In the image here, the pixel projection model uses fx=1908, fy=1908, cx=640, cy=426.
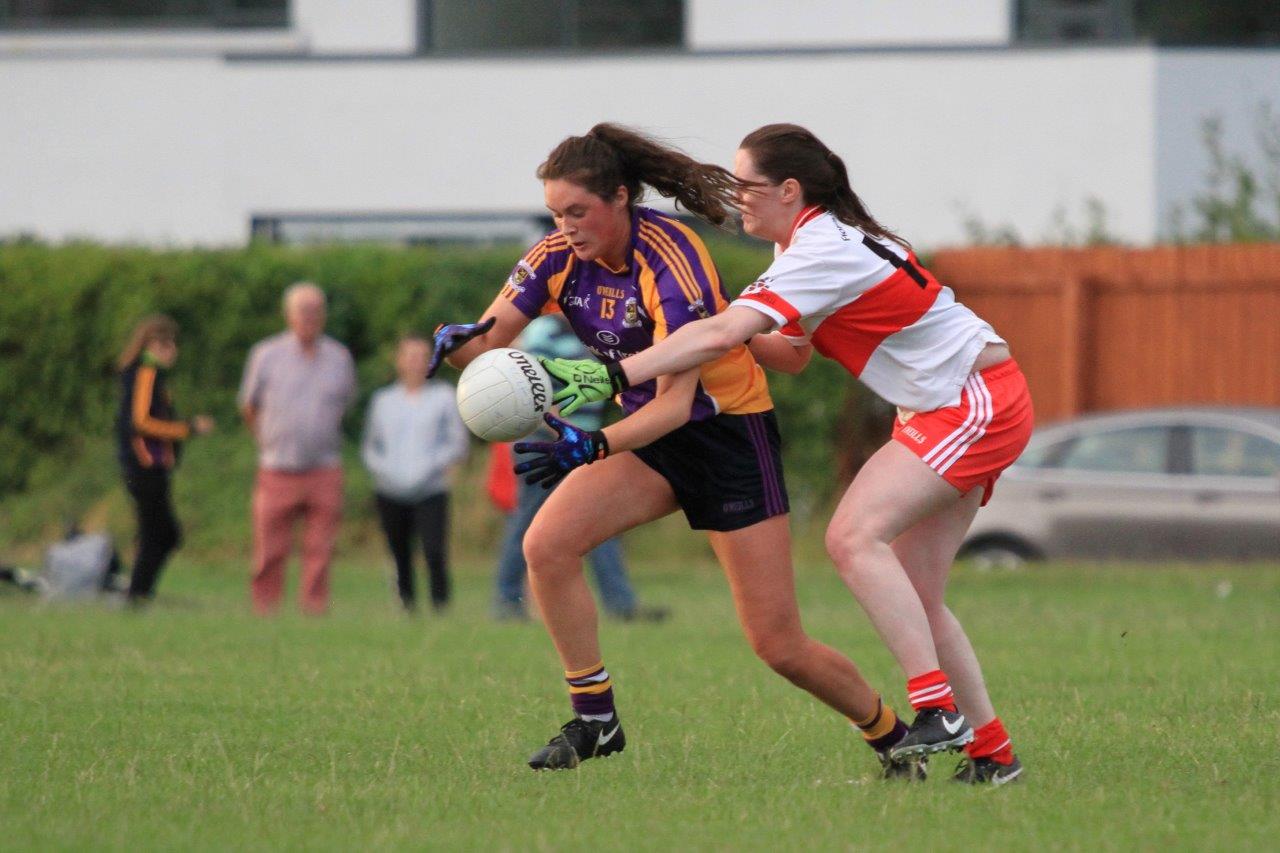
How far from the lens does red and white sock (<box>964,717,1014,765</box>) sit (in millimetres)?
6211

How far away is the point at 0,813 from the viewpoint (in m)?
5.61

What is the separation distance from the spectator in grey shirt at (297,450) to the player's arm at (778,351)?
7.46 m

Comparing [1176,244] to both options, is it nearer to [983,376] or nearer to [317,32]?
[317,32]

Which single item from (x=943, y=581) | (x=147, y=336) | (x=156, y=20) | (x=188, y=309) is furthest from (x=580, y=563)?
(x=156, y=20)

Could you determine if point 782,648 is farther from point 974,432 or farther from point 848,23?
point 848,23

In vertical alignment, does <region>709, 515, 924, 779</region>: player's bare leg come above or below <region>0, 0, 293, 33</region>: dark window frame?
below

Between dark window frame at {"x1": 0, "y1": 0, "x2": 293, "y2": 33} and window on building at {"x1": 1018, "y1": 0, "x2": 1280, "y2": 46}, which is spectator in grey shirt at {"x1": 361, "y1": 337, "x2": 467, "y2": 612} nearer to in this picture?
dark window frame at {"x1": 0, "y1": 0, "x2": 293, "y2": 33}

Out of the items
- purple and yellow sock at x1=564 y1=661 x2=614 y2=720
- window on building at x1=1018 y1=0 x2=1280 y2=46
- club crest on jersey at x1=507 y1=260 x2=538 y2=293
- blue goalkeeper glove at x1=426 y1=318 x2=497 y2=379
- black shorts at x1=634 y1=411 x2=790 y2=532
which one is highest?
window on building at x1=1018 y1=0 x2=1280 y2=46

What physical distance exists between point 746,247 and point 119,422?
8108 mm

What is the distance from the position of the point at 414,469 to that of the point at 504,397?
8114mm

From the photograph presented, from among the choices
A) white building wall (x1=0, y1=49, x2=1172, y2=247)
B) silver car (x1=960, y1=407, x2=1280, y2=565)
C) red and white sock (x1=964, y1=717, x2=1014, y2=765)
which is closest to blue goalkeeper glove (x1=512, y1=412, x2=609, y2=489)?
red and white sock (x1=964, y1=717, x2=1014, y2=765)

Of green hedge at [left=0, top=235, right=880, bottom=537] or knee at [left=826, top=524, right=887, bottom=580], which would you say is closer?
knee at [left=826, top=524, right=887, bottom=580]

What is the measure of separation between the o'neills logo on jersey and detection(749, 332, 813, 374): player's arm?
0.90m

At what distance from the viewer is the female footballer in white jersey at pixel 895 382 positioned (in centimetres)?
590
